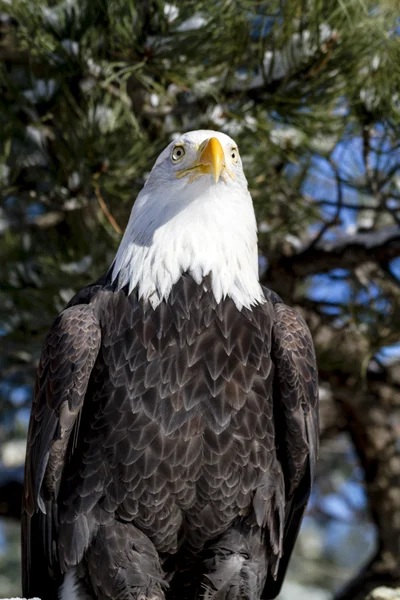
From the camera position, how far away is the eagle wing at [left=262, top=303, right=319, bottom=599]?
110 inches

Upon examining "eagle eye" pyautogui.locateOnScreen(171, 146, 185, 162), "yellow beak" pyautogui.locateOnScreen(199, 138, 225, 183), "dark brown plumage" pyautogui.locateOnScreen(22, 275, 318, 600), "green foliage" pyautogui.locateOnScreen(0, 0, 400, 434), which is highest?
"green foliage" pyautogui.locateOnScreen(0, 0, 400, 434)

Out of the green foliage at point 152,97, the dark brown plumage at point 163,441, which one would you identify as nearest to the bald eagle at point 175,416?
the dark brown plumage at point 163,441

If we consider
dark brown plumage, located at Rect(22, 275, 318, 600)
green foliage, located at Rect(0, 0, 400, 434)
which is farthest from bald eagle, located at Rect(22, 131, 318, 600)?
green foliage, located at Rect(0, 0, 400, 434)

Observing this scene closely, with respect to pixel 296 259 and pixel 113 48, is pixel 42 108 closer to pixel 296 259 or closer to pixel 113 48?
pixel 113 48

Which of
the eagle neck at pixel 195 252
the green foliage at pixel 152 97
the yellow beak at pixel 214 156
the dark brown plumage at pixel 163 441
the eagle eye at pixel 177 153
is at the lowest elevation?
the dark brown plumage at pixel 163 441

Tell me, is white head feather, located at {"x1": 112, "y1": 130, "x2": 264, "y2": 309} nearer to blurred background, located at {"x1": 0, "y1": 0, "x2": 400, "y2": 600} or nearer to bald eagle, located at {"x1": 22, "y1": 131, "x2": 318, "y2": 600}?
bald eagle, located at {"x1": 22, "y1": 131, "x2": 318, "y2": 600}

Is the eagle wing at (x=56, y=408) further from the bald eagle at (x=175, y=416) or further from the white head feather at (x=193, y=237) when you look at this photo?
the white head feather at (x=193, y=237)

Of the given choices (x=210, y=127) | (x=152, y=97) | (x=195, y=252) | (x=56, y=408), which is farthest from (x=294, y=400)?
(x=152, y=97)

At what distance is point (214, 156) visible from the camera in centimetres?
268

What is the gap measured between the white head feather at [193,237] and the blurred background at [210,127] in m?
0.55

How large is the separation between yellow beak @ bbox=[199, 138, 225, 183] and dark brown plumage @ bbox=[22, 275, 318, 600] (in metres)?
0.36

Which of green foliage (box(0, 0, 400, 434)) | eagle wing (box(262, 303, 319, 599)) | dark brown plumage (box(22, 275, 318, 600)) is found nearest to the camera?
dark brown plumage (box(22, 275, 318, 600))

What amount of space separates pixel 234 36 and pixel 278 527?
70.9 inches

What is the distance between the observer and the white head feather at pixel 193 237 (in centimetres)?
281
